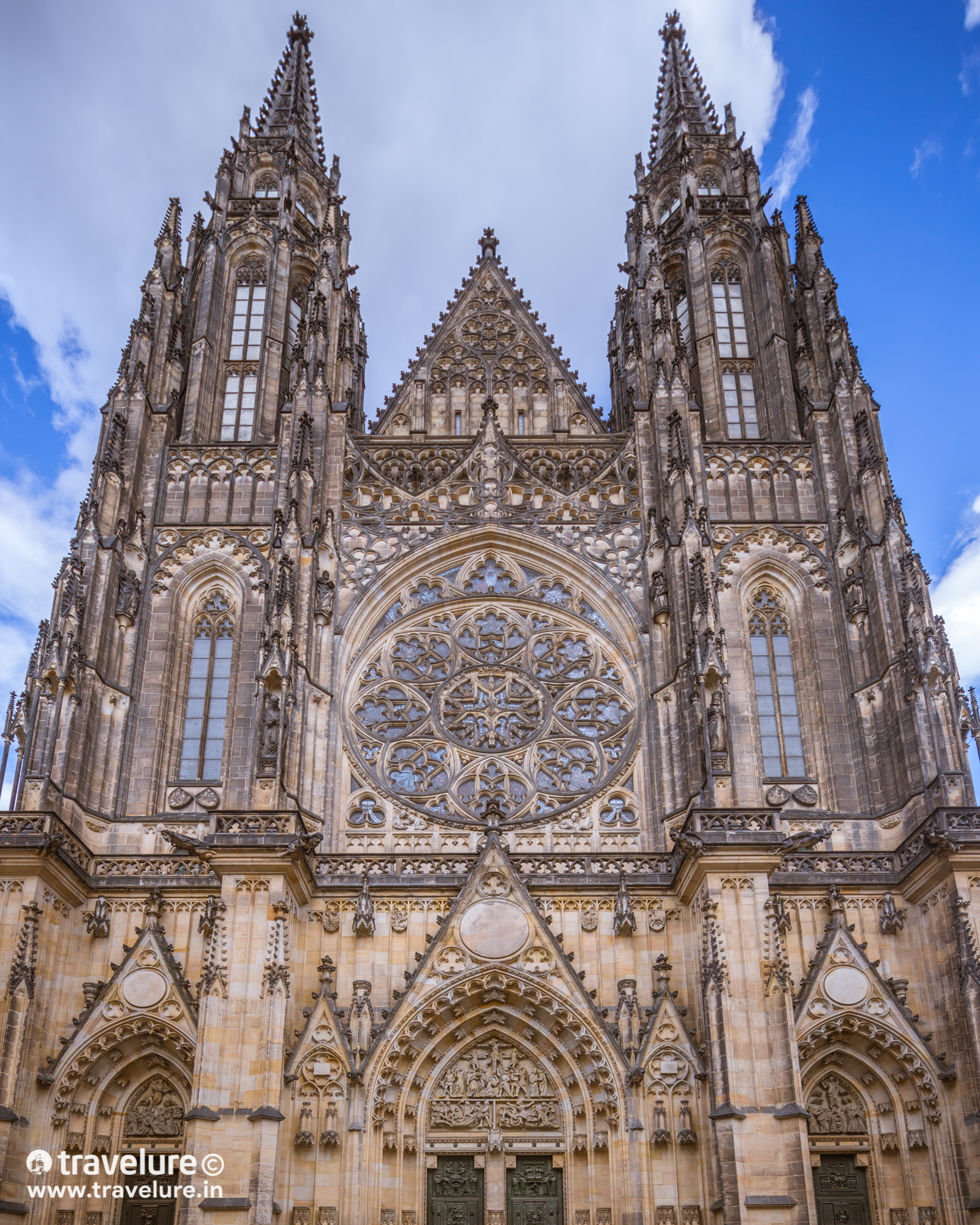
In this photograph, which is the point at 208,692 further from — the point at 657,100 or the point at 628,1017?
the point at 657,100

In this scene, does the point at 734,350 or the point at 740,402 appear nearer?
the point at 740,402

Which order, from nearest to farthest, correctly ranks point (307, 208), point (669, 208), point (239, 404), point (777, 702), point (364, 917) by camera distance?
point (364, 917)
point (777, 702)
point (239, 404)
point (669, 208)
point (307, 208)

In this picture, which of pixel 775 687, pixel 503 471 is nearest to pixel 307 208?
pixel 503 471

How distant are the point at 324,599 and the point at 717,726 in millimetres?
8019

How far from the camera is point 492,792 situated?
72.4 ft

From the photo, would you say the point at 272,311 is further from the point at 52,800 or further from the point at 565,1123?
the point at 565,1123

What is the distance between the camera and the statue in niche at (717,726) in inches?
795

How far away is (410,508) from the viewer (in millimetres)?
25156

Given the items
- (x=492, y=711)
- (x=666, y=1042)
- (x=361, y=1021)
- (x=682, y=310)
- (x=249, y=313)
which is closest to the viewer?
(x=666, y=1042)

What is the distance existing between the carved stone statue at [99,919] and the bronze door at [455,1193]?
21.8 ft

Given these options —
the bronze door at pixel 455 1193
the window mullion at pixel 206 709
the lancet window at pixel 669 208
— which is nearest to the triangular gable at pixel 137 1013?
the window mullion at pixel 206 709

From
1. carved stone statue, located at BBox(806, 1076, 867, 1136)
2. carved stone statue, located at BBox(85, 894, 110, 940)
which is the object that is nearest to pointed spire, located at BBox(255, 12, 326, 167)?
carved stone statue, located at BBox(85, 894, 110, 940)

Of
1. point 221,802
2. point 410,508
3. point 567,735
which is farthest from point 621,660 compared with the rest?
point 221,802

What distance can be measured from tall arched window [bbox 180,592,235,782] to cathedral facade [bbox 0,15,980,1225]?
6cm
